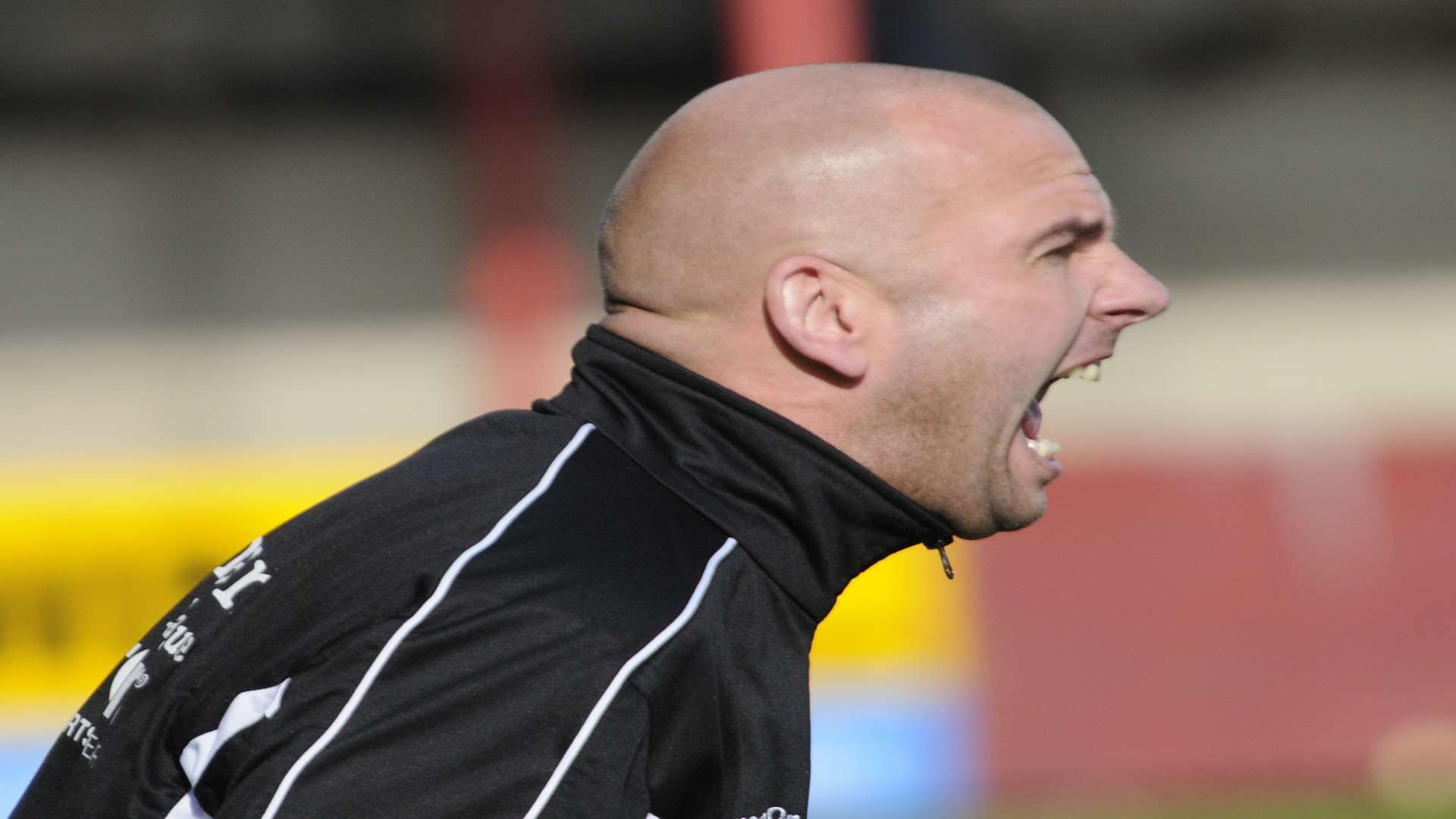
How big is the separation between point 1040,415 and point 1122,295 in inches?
9.4

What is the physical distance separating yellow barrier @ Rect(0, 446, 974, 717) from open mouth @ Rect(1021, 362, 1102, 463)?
555cm

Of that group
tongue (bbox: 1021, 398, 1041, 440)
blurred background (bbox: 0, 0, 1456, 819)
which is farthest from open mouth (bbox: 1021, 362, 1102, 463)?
blurred background (bbox: 0, 0, 1456, 819)

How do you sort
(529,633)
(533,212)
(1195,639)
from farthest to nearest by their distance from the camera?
(533,212) < (1195,639) < (529,633)

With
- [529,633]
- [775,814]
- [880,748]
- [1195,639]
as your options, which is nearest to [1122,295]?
[775,814]

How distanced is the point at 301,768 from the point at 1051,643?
789 cm

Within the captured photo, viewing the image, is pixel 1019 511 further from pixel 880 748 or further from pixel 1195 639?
pixel 1195 639

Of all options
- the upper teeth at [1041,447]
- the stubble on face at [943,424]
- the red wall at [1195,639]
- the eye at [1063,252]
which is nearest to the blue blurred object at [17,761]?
the red wall at [1195,639]

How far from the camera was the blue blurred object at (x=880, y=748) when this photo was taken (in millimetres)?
7785

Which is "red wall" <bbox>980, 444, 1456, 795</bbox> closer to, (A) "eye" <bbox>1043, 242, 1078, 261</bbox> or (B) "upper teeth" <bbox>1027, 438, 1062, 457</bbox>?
(B) "upper teeth" <bbox>1027, 438, 1062, 457</bbox>

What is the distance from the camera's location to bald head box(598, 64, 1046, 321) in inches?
73.6

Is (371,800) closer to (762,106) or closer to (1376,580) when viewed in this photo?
A: (762,106)

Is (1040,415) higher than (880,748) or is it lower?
lower

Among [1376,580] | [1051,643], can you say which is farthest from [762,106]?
[1376,580]

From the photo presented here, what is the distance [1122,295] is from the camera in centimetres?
203
